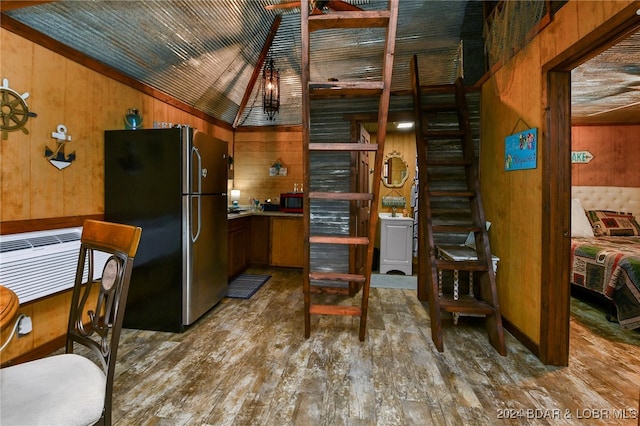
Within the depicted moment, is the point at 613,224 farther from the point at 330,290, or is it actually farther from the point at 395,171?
the point at 330,290

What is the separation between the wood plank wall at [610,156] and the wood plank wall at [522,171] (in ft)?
9.03

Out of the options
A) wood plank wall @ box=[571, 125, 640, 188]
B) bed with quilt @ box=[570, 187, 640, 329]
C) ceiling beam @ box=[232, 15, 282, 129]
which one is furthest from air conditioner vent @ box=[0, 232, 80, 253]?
wood plank wall @ box=[571, 125, 640, 188]

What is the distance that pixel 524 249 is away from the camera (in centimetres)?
245

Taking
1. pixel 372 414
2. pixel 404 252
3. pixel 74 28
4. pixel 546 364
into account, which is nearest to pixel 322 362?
pixel 372 414

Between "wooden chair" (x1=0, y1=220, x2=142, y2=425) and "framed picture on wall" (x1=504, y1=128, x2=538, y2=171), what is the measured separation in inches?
105

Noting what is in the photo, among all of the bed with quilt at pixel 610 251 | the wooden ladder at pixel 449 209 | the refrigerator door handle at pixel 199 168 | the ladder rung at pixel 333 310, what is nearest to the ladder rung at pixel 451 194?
the wooden ladder at pixel 449 209

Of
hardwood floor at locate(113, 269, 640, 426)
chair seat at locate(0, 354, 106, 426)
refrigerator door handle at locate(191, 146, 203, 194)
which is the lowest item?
hardwood floor at locate(113, 269, 640, 426)

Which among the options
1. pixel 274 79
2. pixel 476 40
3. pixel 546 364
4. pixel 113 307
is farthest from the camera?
pixel 274 79

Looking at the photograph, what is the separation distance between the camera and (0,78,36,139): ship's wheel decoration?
1923mm

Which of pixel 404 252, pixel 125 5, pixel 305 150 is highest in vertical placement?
pixel 125 5

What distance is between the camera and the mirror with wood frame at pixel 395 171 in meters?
5.36

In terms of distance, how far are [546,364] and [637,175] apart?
440 cm

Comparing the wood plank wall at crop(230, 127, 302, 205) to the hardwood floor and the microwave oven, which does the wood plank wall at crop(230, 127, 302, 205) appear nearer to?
the microwave oven

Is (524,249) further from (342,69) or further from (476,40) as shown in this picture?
(342,69)
